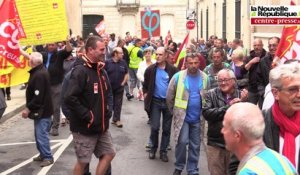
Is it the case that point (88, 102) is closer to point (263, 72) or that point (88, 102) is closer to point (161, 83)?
point (161, 83)

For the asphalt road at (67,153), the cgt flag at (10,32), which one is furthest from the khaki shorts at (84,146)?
the cgt flag at (10,32)

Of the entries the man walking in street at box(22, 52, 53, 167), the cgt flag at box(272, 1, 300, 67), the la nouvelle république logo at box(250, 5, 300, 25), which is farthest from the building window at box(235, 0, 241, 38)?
the cgt flag at box(272, 1, 300, 67)

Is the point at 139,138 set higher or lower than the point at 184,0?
lower

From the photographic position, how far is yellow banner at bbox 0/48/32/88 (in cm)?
824

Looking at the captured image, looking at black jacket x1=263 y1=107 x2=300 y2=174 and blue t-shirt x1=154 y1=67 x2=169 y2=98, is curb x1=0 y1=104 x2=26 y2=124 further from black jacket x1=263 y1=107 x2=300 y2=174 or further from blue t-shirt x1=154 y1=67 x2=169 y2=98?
black jacket x1=263 y1=107 x2=300 y2=174

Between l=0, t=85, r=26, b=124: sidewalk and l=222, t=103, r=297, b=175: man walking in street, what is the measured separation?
9982 millimetres

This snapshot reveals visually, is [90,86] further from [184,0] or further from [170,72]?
[184,0]

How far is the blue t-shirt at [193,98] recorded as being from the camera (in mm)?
7051

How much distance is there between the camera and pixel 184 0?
51.3m

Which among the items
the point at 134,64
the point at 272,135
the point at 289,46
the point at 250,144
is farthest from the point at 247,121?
the point at 134,64

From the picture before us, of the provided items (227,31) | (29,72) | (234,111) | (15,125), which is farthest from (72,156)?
(227,31)

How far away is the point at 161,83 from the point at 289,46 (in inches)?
102

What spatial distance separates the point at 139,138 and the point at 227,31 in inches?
665

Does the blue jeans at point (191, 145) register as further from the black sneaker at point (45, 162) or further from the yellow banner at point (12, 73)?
the yellow banner at point (12, 73)
